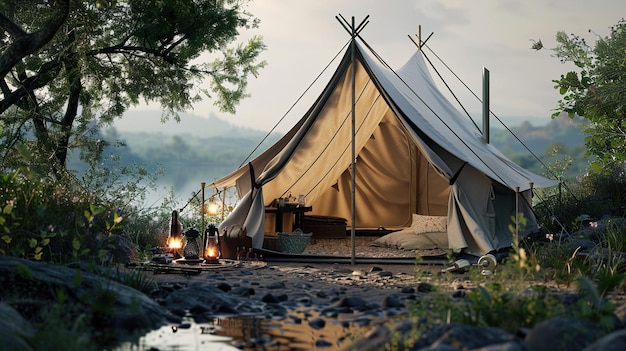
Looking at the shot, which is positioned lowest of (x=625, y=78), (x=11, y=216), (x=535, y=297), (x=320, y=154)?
(x=535, y=297)

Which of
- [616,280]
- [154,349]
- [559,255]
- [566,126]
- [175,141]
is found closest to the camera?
[154,349]

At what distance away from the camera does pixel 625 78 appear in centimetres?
1028

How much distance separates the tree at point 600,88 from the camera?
10484 millimetres

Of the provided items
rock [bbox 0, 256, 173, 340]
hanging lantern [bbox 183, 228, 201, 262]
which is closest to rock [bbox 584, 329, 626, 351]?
rock [bbox 0, 256, 173, 340]

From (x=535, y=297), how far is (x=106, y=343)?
2.32 m

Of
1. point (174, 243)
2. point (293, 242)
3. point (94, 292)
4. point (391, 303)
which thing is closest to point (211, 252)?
point (174, 243)

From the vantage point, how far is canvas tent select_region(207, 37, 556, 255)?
8.45 metres

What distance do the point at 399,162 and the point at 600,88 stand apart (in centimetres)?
286

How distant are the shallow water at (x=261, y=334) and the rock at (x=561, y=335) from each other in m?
0.99

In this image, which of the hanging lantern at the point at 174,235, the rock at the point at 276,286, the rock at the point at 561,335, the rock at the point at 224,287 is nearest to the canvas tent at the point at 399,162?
the hanging lantern at the point at 174,235

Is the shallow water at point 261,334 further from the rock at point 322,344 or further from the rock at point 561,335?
the rock at point 561,335

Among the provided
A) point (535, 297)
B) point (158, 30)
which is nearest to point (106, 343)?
point (535, 297)

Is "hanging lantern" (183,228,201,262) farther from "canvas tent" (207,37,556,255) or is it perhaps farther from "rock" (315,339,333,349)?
"rock" (315,339,333,349)

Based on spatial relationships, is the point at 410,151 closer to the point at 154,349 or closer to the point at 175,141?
the point at 154,349
